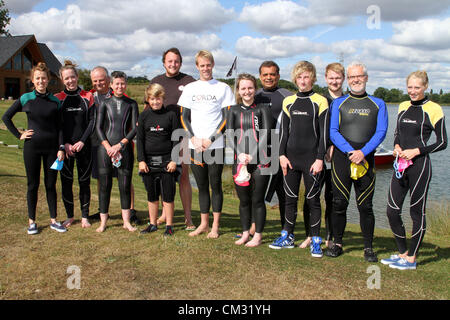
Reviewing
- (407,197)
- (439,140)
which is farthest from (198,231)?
(407,197)

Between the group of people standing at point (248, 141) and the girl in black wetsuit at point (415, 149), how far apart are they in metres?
0.01

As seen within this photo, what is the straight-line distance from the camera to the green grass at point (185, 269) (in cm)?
394

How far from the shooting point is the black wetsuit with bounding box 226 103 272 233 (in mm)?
5141

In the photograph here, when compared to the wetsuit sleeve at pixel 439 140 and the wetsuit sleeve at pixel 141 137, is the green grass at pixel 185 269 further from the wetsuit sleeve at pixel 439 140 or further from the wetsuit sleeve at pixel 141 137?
the wetsuit sleeve at pixel 439 140

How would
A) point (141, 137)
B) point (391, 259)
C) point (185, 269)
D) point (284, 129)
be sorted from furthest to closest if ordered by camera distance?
point (141, 137) → point (284, 129) → point (391, 259) → point (185, 269)

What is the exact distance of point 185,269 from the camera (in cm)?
449

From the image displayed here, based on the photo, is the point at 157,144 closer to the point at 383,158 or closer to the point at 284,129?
the point at 284,129

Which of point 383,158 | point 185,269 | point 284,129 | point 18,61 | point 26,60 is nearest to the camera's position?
point 185,269

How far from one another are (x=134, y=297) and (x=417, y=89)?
405 centimetres

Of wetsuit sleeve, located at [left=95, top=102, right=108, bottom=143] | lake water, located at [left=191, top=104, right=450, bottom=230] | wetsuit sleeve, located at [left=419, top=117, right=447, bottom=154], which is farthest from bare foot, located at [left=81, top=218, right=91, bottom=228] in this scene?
lake water, located at [left=191, top=104, right=450, bottom=230]

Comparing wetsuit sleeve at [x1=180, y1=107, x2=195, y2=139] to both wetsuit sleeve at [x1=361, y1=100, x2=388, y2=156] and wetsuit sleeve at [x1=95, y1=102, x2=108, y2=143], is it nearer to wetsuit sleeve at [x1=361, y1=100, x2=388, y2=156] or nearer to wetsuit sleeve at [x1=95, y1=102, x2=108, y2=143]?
wetsuit sleeve at [x1=95, y1=102, x2=108, y2=143]

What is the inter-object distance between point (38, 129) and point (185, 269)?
10.1 ft
